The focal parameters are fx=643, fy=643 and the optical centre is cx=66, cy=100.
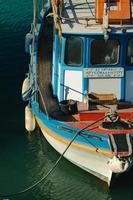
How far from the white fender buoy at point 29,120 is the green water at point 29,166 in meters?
0.23

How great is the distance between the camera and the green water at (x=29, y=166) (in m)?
14.5

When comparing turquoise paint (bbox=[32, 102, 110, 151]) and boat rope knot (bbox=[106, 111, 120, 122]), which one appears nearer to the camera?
turquoise paint (bbox=[32, 102, 110, 151])

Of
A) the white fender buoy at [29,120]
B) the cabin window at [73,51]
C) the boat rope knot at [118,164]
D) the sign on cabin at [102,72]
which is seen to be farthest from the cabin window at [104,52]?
the white fender buoy at [29,120]

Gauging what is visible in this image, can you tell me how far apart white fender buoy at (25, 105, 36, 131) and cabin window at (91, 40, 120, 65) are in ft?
8.51

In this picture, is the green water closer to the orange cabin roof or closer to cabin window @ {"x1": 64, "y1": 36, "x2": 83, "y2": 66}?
cabin window @ {"x1": 64, "y1": 36, "x2": 83, "y2": 66}

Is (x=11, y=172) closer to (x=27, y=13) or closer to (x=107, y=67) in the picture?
(x=107, y=67)

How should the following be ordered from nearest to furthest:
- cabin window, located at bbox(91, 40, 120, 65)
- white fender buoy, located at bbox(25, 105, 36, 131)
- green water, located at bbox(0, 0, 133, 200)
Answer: cabin window, located at bbox(91, 40, 120, 65)
green water, located at bbox(0, 0, 133, 200)
white fender buoy, located at bbox(25, 105, 36, 131)

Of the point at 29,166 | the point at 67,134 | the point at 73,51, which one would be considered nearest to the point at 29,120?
the point at 29,166

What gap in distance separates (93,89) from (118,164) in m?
2.19

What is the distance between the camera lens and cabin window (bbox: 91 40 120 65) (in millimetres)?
14398

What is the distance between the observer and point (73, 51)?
47.9ft

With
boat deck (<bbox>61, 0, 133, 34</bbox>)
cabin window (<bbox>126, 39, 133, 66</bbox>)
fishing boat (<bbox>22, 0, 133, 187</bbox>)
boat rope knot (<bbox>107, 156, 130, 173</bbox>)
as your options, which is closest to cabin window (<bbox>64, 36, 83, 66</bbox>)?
fishing boat (<bbox>22, 0, 133, 187</bbox>)

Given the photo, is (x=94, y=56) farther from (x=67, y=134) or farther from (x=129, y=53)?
(x=67, y=134)

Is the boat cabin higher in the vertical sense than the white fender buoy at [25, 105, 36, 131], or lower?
higher
